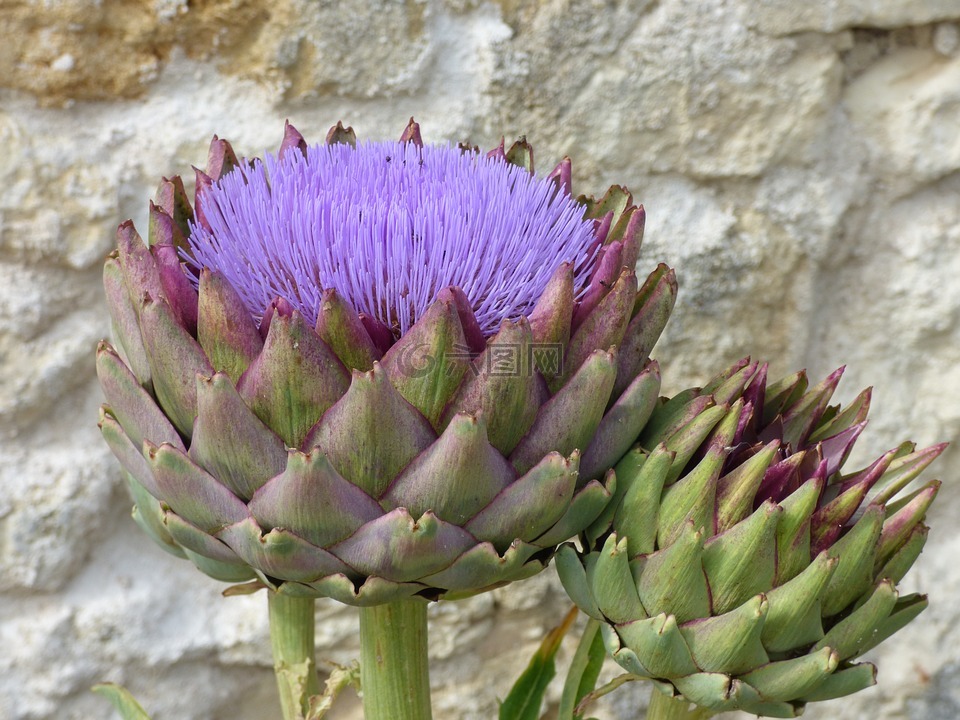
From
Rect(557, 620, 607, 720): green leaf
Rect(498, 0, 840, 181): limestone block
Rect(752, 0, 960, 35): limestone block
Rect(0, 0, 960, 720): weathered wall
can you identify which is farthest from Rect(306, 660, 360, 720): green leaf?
Rect(752, 0, 960, 35): limestone block

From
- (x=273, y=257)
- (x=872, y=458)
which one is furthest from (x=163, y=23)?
(x=872, y=458)

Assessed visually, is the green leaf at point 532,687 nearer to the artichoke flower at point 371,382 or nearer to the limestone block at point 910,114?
the artichoke flower at point 371,382

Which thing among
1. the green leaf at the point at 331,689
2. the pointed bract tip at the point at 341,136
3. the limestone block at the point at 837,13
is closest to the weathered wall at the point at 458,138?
the limestone block at the point at 837,13

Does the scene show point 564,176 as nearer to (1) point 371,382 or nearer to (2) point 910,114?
(1) point 371,382

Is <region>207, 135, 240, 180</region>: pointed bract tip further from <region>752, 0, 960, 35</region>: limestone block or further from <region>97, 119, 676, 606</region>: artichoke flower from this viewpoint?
<region>752, 0, 960, 35</region>: limestone block

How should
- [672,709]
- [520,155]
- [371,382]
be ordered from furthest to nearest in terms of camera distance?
[520,155], [672,709], [371,382]

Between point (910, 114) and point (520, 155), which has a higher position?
point (910, 114)

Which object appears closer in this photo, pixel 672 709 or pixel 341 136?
pixel 672 709

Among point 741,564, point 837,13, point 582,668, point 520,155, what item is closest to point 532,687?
point 582,668
